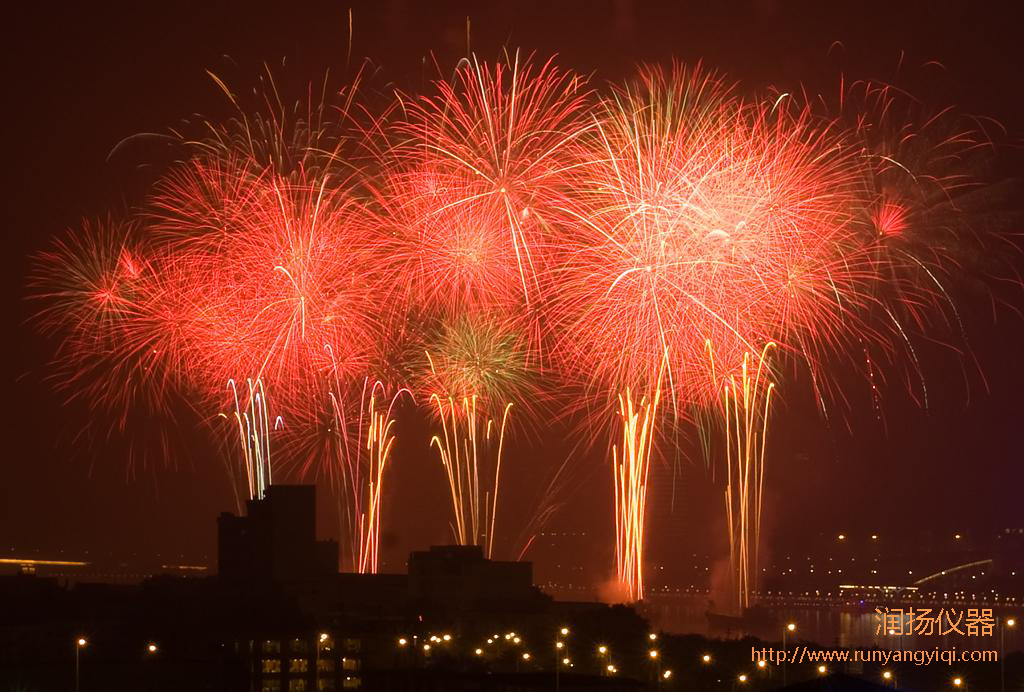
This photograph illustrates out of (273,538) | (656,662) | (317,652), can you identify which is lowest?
(656,662)

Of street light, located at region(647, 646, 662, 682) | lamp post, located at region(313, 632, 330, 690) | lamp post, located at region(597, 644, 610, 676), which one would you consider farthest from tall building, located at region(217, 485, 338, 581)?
street light, located at region(647, 646, 662, 682)

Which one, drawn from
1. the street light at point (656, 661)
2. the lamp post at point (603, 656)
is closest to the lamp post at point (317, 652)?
the lamp post at point (603, 656)

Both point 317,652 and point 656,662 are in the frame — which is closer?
point 656,662

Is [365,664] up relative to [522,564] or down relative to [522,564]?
down

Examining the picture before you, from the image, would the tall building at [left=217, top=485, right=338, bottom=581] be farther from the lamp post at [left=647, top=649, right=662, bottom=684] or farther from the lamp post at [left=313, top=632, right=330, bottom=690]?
the lamp post at [left=647, top=649, right=662, bottom=684]

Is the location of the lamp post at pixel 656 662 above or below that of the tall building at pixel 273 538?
below

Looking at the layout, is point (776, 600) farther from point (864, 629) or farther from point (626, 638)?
point (626, 638)

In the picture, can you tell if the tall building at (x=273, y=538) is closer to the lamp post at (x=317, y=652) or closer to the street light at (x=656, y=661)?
the lamp post at (x=317, y=652)

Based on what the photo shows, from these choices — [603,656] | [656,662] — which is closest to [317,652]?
[603,656]

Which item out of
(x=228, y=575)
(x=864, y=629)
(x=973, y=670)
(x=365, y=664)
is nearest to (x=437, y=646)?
(x=365, y=664)

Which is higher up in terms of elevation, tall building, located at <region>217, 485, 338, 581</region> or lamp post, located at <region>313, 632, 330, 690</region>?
tall building, located at <region>217, 485, 338, 581</region>

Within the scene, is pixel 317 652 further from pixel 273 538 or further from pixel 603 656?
pixel 273 538
